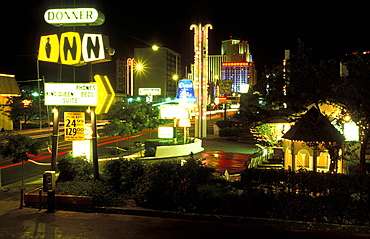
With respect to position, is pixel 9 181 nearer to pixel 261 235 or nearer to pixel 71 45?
pixel 71 45

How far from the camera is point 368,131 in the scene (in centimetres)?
1016

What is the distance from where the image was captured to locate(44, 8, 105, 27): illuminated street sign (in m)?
12.1

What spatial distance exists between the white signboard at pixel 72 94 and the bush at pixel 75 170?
2451mm

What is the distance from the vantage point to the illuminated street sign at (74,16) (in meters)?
12.1

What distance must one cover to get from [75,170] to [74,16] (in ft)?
18.4

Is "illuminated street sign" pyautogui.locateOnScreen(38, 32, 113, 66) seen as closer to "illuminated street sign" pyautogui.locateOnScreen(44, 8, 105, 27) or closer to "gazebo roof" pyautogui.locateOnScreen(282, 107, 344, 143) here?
"illuminated street sign" pyautogui.locateOnScreen(44, 8, 105, 27)

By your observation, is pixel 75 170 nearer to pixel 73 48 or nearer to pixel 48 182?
pixel 48 182

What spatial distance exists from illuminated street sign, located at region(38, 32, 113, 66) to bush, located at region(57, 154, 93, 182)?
12.4 ft

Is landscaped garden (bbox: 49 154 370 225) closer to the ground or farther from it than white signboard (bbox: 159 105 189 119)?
closer to the ground

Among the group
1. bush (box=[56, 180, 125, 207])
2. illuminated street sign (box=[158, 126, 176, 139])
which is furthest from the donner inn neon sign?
illuminated street sign (box=[158, 126, 176, 139])

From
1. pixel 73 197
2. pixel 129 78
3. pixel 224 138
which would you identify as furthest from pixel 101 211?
pixel 129 78

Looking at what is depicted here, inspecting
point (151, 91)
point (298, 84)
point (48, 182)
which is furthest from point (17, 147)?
point (151, 91)

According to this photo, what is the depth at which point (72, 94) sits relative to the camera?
12.1m

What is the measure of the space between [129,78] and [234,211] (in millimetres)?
55188
